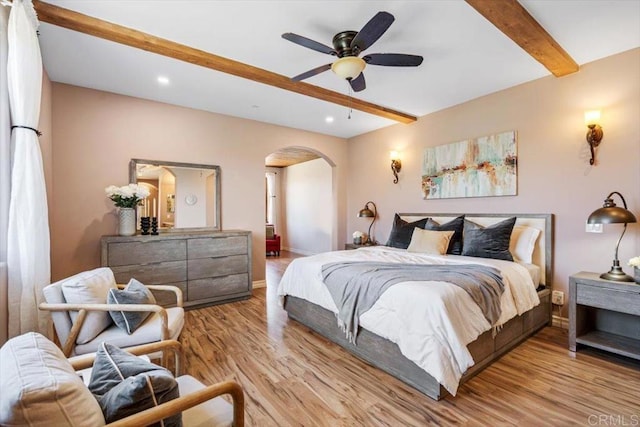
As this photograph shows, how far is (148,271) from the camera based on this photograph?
3562 mm

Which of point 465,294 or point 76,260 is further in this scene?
point 76,260

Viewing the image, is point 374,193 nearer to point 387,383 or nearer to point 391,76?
point 391,76

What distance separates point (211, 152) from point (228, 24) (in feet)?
7.52

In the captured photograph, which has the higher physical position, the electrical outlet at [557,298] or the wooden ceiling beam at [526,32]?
the wooden ceiling beam at [526,32]

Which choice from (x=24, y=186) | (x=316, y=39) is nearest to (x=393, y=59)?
(x=316, y=39)

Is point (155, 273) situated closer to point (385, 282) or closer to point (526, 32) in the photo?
point (385, 282)

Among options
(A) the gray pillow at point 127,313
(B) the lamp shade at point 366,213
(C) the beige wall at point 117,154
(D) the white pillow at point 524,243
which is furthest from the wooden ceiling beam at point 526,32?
(C) the beige wall at point 117,154

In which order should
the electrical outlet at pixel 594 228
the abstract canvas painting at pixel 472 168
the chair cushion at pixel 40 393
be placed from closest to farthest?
the chair cushion at pixel 40 393 < the electrical outlet at pixel 594 228 < the abstract canvas painting at pixel 472 168

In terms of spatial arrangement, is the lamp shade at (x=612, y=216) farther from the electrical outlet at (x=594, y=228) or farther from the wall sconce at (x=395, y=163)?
the wall sconce at (x=395, y=163)

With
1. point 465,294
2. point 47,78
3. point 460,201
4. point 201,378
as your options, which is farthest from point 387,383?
point 47,78

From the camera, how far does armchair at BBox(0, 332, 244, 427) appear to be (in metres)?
0.80

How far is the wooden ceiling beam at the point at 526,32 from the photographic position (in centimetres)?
212

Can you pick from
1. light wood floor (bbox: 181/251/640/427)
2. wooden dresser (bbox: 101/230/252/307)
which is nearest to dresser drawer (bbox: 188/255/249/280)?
wooden dresser (bbox: 101/230/252/307)

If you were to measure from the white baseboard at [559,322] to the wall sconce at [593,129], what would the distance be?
1.68m
